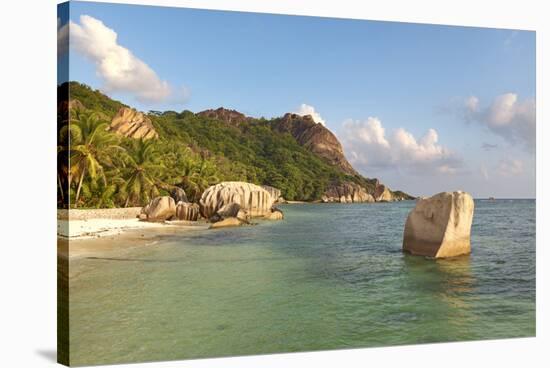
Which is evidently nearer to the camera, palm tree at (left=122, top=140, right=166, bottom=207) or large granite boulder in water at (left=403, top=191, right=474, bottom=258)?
palm tree at (left=122, top=140, right=166, bottom=207)

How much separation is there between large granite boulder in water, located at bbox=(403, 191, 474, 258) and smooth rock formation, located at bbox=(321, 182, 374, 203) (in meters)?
0.80

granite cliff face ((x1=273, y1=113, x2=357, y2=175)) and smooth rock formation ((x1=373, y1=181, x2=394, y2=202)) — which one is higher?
granite cliff face ((x1=273, y1=113, x2=357, y2=175))

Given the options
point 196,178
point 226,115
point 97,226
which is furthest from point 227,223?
point 97,226

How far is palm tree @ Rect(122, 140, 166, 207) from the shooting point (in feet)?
24.8

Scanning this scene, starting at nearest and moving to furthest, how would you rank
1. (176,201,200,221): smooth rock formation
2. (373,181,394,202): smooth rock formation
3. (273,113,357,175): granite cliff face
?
(273,113,357,175): granite cliff face < (176,201,200,221): smooth rock formation < (373,181,394,202): smooth rock formation

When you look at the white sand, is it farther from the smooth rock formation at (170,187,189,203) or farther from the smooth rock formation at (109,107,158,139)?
the smooth rock formation at (109,107,158,139)

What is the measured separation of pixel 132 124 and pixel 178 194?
1069 mm

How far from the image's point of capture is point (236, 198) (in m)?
8.15

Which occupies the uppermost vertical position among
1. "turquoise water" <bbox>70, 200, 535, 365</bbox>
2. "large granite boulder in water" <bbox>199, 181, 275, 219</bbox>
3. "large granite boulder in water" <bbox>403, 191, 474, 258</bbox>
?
"large granite boulder in water" <bbox>199, 181, 275, 219</bbox>

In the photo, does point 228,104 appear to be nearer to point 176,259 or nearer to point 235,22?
point 235,22

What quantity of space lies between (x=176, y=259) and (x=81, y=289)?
113 cm

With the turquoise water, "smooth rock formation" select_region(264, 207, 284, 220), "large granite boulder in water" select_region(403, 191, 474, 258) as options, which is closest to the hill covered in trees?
"smooth rock formation" select_region(264, 207, 284, 220)

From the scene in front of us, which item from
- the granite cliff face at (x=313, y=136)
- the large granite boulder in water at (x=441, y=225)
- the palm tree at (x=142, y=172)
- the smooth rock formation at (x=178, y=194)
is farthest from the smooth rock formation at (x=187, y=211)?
the large granite boulder in water at (x=441, y=225)

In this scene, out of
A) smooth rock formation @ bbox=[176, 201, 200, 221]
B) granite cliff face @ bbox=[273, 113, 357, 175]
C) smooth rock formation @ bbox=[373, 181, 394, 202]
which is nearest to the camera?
granite cliff face @ bbox=[273, 113, 357, 175]
